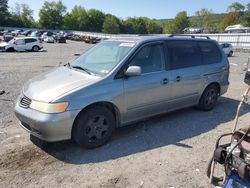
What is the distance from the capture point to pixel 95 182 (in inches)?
142

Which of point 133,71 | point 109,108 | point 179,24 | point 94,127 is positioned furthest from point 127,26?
point 94,127

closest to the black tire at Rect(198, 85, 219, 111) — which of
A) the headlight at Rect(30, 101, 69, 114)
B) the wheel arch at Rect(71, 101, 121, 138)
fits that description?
the wheel arch at Rect(71, 101, 121, 138)

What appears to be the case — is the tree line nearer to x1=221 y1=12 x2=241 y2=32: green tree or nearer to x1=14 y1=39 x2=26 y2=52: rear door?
x1=221 y1=12 x2=241 y2=32: green tree

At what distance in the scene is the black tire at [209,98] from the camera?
643 cm

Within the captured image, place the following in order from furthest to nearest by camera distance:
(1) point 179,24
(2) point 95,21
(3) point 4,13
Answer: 1. (2) point 95,21
2. (3) point 4,13
3. (1) point 179,24

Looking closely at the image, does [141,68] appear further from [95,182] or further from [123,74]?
[95,182]

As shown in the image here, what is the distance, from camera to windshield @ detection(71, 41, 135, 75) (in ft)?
15.7

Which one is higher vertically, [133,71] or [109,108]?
[133,71]

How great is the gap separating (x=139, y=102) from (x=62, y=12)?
359ft

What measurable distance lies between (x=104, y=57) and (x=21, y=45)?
25.6 m

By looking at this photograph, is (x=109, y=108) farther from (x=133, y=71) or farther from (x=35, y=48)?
(x=35, y=48)

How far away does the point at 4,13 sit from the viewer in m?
92.6

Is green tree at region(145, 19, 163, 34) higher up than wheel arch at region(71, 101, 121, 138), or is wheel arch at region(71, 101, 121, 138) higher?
green tree at region(145, 19, 163, 34)

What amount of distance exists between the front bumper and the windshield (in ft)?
3.39
